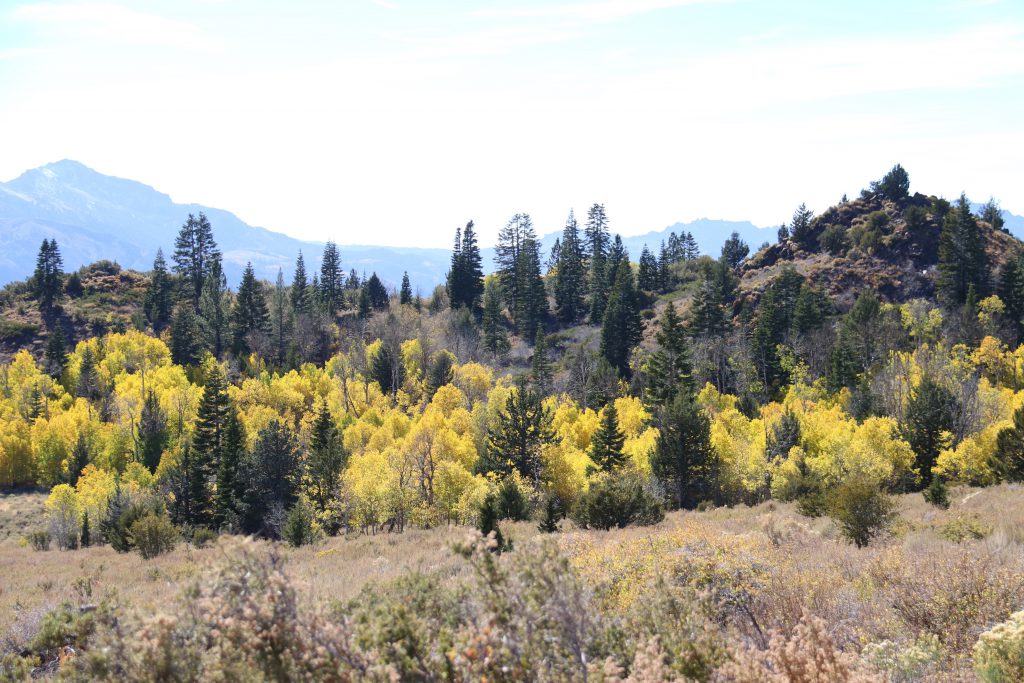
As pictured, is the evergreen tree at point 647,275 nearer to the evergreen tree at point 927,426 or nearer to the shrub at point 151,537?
the evergreen tree at point 927,426

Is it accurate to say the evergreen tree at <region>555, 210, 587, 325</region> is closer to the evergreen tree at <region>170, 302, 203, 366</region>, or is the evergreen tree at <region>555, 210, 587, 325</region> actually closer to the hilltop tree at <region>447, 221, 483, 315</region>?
the hilltop tree at <region>447, 221, 483, 315</region>

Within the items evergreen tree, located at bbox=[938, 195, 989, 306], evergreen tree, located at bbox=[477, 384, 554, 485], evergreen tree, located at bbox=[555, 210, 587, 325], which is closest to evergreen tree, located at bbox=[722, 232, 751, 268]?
evergreen tree, located at bbox=[555, 210, 587, 325]

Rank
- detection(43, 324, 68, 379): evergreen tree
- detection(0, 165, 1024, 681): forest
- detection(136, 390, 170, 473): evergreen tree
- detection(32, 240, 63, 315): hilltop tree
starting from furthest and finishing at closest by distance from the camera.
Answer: detection(32, 240, 63, 315): hilltop tree, detection(43, 324, 68, 379): evergreen tree, detection(136, 390, 170, 473): evergreen tree, detection(0, 165, 1024, 681): forest

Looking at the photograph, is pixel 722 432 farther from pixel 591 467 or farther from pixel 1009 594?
pixel 1009 594

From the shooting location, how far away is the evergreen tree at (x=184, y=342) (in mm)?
91062

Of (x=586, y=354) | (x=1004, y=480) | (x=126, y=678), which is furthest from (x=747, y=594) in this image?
(x=586, y=354)

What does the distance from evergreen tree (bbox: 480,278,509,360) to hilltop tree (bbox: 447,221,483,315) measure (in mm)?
4222

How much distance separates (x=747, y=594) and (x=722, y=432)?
44114 millimetres

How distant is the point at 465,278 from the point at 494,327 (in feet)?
55.7

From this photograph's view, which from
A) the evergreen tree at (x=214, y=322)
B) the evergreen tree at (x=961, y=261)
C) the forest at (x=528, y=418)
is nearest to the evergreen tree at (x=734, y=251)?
the forest at (x=528, y=418)

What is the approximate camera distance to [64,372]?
3396 inches

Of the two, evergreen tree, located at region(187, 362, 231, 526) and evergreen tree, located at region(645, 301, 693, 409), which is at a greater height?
evergreen tree, located at region(645, 301, 693, 409)

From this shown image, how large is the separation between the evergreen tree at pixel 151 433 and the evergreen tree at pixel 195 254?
49126 millimetres

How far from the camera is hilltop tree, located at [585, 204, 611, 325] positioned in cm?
10338
